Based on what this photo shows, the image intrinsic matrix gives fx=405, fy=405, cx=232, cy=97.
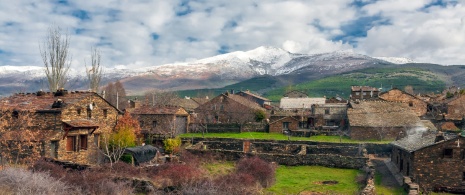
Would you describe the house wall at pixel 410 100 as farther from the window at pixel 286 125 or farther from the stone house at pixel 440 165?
the stone house at pixel 440 165

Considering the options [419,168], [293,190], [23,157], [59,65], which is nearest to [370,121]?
[419,168]

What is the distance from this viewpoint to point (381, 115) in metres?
48.6

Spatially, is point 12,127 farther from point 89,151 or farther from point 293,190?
point 293,190

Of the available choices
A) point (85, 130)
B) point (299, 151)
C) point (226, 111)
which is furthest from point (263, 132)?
point (85, 130)

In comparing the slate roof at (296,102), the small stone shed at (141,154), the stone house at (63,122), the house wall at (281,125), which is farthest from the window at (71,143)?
the slate roof at (296,102)

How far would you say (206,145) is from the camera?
40969 millimetres

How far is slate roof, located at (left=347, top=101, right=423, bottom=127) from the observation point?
4575cm

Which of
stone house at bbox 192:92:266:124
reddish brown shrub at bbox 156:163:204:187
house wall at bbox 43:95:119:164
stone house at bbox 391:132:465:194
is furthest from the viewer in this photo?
stone house at bbox 192:92:266:124

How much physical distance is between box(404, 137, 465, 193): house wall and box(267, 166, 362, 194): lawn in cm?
387

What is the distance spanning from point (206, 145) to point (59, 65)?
24902 mm

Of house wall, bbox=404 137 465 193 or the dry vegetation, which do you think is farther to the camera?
house wall, bbox=404 137 465 193

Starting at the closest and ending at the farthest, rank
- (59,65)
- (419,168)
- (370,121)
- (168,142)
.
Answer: (419,168) → (168,142) → (370,121) → (59,65)

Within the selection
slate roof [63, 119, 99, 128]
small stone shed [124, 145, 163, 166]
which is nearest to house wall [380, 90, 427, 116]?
small stone shed [124, 145, 163, 166]

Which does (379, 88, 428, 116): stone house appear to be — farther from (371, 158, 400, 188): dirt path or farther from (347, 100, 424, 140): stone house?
(371, 158, 400, 188): dirt path
